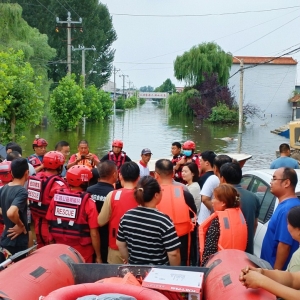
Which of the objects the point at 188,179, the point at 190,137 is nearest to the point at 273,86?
the point at 190,137

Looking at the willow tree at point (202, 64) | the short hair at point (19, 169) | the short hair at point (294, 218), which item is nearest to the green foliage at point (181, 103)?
the willow tree at point (202, 64)

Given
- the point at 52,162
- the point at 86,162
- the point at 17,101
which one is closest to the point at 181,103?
the point at 17,101

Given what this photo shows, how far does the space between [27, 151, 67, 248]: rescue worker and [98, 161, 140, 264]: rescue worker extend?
0.62 m

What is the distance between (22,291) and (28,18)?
54.0 metres

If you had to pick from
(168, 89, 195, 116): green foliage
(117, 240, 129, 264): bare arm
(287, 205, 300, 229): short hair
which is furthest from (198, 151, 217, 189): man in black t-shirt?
(168, 89, 195, 116): green foliage

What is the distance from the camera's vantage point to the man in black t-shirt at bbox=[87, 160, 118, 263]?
4680mm

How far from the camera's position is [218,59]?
169 feet

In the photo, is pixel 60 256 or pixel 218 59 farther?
pixel 218 59

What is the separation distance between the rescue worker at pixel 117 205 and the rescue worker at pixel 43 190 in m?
0.62

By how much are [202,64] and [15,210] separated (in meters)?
48.4

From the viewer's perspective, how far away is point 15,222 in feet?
14.2

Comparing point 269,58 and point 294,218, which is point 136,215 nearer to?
point 294,218

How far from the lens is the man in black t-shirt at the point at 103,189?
468 cm

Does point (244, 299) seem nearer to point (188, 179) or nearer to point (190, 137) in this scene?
point (188, 179)
